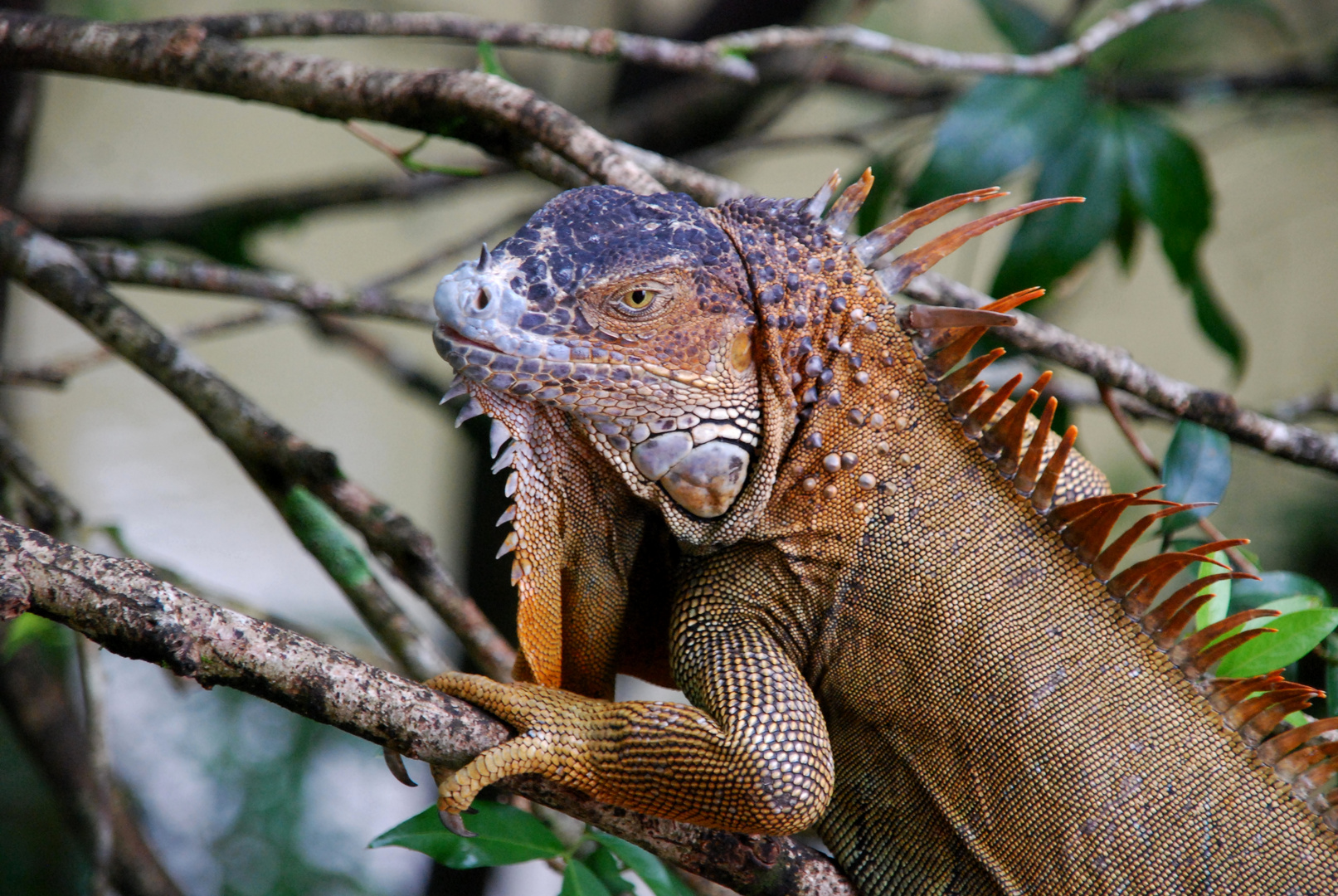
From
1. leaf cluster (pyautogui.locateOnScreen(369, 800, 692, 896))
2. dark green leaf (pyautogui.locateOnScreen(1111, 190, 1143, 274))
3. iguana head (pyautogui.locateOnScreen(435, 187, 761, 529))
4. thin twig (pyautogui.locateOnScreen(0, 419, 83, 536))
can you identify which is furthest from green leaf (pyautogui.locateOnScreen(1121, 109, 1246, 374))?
thin twig (pyautogui.locateOnScreen(0, 419, 83, 536))

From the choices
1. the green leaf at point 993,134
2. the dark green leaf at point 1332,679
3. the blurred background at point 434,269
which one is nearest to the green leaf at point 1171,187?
the blurred background at point 434,269

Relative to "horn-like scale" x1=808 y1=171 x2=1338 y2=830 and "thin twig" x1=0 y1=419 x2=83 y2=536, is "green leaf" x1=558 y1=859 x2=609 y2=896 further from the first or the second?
"thin twig" x1=0 y1=419 x2=83 y2=536

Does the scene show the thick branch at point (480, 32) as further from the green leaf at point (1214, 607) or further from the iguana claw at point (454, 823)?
the iguana claw at point (454, 823)

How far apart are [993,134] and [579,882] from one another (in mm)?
2486

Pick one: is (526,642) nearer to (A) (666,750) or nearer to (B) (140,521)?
(A) (666,750)

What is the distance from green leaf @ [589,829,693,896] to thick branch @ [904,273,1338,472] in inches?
55.5

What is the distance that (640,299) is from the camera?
186 centimetres

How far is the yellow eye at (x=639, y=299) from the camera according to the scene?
186cm

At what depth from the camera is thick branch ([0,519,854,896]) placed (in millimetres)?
1369

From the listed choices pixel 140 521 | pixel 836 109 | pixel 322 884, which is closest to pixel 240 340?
pixel 140 521

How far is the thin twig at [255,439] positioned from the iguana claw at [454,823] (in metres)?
0.68

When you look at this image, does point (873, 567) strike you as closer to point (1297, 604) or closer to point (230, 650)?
point (1297, 604)

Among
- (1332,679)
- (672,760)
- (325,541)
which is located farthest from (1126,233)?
(325,541)

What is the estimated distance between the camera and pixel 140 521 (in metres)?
8.02
